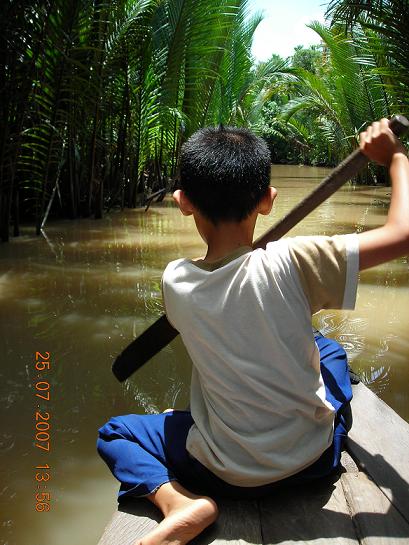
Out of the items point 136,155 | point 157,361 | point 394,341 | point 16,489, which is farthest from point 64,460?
point 136,155

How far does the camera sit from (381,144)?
1261 millimetres

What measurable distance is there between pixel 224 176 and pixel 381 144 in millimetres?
330

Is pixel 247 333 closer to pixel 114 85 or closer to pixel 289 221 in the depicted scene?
pixel 289 221

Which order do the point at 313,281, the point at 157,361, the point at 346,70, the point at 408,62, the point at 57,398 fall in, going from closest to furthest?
the point at 313,281
the point at 57,398
the point at 157,361
the point at 408,62
the point at 346,70

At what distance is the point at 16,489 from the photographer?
1.75m

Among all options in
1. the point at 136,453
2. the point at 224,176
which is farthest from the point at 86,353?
the point at 224,176

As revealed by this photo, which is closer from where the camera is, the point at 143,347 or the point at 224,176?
the point at 224,176

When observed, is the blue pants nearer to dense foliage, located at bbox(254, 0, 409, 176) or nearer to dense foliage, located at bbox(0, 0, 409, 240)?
dense foliage, located at bbox(254, 0, 409, 176)

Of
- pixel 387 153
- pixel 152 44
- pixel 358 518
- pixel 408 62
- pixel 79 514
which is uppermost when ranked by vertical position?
pixel 152 44

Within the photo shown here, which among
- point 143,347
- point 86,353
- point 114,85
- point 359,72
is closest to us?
point 143,347

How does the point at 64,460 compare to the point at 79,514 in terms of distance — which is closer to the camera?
the point at 79,514

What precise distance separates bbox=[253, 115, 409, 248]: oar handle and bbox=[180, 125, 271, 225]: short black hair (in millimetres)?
131

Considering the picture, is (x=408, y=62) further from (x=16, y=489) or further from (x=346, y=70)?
(x=346, y=70)

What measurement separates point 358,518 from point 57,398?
1.42m
